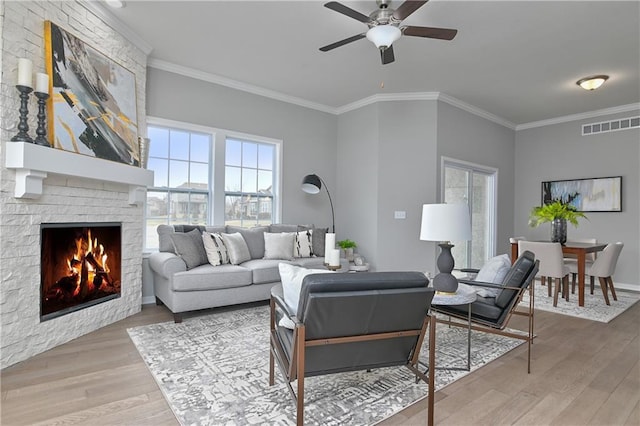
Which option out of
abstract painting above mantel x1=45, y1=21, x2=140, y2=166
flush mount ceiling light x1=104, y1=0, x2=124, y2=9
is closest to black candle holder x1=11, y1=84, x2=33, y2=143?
abstract painting above mantel x1=45, y1=21, x2=140, y2=166

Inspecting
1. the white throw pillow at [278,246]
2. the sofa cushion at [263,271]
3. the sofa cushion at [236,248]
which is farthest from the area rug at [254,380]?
the white throw pillow at [278,246]

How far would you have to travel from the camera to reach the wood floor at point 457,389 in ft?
6.42

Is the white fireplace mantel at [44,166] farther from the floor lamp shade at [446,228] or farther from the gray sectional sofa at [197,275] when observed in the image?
the floor lamp shade at [446,228]

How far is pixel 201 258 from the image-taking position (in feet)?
12.9

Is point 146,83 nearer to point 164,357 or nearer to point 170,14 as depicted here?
point 170,14

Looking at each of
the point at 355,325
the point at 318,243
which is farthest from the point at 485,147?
the point at 355,325

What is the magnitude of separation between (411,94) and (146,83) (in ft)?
12.2

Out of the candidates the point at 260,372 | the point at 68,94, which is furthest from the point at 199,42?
the point at 260,372

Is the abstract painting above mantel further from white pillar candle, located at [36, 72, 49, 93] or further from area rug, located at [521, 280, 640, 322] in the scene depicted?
area rug, located at [521, 280, 640, 322]

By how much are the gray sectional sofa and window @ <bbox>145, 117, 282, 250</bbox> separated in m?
0.45

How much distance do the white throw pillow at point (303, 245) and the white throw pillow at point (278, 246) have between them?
0.09 metres

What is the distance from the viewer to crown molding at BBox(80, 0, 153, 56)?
3188 mm

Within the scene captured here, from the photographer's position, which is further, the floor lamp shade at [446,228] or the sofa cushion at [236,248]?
the sofa cushion at [236,248]

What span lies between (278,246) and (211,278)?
1.11 meters
